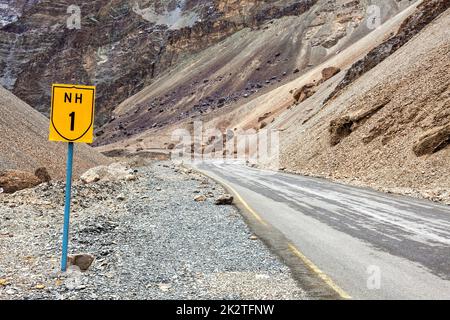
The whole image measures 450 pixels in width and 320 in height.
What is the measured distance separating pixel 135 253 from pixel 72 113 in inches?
102

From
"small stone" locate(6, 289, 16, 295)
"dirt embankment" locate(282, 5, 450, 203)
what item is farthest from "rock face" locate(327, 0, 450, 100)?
"small stone" locate(6, 289, 16, 295)

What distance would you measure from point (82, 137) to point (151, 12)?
16570 cm

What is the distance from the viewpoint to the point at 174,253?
23.8 feet

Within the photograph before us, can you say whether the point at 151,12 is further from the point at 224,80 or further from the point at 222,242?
the point at 222,242

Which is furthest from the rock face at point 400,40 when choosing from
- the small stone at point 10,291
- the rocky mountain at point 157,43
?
the rocky mountain at point 157,43

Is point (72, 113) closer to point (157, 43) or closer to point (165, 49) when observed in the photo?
point (165, 49)

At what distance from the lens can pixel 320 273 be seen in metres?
6.20

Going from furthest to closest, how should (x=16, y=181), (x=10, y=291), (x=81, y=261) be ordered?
1. (x=16, y=181)
2. (x=81, y=261)
3. (x=10, y=291)

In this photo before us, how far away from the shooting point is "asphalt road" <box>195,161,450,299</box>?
578 cm

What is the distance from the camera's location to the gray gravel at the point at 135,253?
5.33m

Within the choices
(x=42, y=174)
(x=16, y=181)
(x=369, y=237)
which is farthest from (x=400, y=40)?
(x=16, y=181)

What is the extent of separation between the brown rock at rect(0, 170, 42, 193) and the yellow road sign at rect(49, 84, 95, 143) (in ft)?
29.3

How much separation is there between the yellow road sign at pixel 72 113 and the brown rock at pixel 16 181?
8.95 meters

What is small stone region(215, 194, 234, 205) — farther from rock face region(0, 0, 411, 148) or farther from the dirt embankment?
rock face region(0, 0, 411, 148)
